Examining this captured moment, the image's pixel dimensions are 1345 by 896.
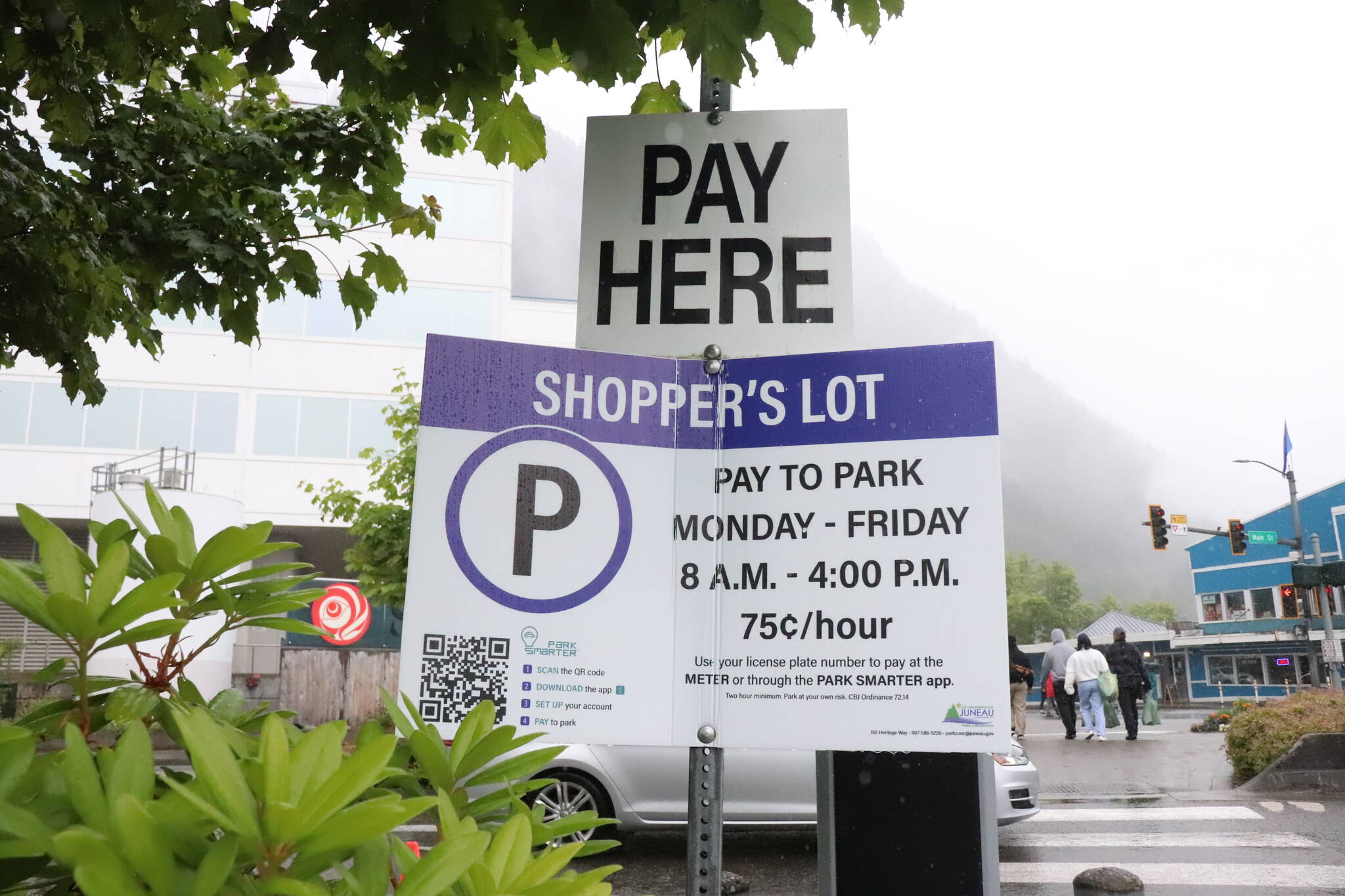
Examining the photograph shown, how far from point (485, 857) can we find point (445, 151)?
4.80 m

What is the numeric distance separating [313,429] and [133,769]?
31.5m

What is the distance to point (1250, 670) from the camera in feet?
180

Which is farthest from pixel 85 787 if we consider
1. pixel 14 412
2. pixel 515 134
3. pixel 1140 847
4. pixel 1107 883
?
pixel 14 412

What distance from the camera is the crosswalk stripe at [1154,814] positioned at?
33.1ft

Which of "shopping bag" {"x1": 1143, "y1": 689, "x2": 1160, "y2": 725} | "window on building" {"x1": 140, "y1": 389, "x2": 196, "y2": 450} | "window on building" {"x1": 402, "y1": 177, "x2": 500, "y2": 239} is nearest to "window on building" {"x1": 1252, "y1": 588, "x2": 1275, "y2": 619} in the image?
"shopping bag" {"x1": 1143, "y1": 689, "x2": 1160, "y2": 725}

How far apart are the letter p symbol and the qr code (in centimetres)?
17

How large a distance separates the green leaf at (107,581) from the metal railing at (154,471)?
22349mm

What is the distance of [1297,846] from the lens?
28.2 ft

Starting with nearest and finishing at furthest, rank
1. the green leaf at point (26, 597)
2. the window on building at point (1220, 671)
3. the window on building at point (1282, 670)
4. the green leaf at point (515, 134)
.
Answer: the green leaf at point (26, 597), the green leaf at point (515, 134), the window on building at point (1282, 670), the window on building at point (1220, 671)

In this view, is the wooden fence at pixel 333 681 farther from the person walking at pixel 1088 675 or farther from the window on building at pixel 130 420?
the person walking at pixel 1088 675

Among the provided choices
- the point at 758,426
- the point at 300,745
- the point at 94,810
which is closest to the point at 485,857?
the point at 300,745

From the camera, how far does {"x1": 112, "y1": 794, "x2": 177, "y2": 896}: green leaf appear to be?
2.63 feet

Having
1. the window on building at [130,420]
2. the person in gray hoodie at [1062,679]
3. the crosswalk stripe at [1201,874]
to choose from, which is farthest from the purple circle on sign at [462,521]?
the window on building at [130,420]

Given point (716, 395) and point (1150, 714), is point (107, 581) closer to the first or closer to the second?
point (716, 395)
